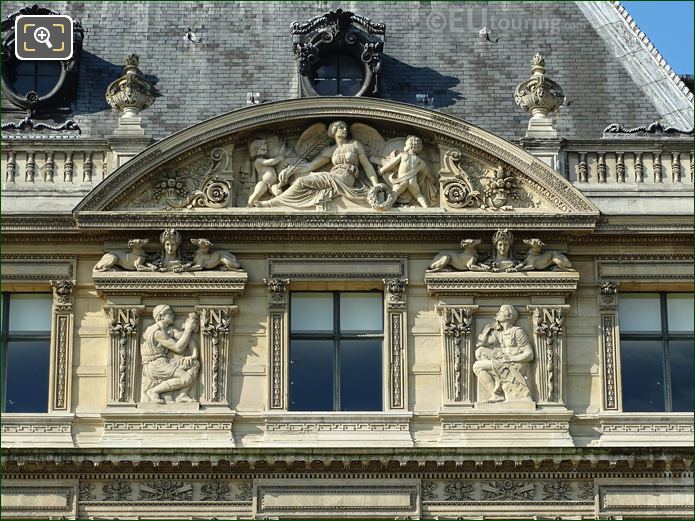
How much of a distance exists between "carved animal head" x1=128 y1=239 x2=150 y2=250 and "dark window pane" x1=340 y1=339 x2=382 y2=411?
11.9 ft

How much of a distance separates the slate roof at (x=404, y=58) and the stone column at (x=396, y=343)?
13.7 ft

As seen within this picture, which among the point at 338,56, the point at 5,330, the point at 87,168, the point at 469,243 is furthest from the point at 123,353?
the point at 338,56

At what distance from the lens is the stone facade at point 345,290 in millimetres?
33375

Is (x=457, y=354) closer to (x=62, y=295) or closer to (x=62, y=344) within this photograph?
(x=62, y=344)

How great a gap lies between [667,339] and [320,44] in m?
8.21

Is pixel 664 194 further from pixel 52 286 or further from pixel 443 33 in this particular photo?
pixel 52 286

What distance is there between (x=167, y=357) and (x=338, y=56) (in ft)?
23.3

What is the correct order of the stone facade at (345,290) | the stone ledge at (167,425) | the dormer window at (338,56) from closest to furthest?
the stone facade at (345,290) < the stone ledge at (167,425) < the dormer window at (338,56)

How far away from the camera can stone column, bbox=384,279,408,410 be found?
34281 millimetres

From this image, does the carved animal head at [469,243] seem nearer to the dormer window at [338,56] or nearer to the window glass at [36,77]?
the dormer window at [338,56]

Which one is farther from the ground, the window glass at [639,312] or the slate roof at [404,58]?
the slate roof at [404,58]

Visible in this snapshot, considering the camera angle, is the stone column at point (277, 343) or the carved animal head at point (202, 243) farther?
the carved animal head at point (202, 243)

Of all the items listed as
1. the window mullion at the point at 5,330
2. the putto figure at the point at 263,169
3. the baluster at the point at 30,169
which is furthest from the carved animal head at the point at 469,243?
the window mullion at the point at 5,330

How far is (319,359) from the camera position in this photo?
115 ft
